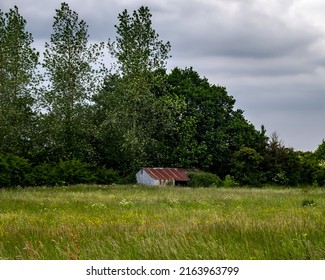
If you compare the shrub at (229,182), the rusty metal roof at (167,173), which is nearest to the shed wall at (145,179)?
the rusty metal roof at (167,173)

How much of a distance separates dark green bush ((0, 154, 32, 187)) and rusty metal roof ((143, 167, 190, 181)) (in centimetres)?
1231

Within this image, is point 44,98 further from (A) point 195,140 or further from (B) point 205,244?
(B) point 205,244

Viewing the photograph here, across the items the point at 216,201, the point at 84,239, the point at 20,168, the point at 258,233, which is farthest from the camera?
the point at 20,168

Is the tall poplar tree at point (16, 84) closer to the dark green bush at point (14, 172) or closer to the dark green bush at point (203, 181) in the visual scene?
the dark green bush at point (14, 172)

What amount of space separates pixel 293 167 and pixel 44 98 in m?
29.0

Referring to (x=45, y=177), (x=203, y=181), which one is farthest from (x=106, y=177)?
(x=203, y=181)

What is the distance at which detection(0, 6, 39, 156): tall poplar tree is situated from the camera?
49.5m

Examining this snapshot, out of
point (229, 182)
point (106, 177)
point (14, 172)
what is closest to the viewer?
Answer: point (14, 172)

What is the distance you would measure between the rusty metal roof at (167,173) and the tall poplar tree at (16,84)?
12176 millimetres

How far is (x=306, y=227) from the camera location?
8.89m

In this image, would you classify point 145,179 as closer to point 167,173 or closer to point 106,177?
point 167,173

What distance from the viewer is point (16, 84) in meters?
50.9

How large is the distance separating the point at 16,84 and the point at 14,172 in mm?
10704
